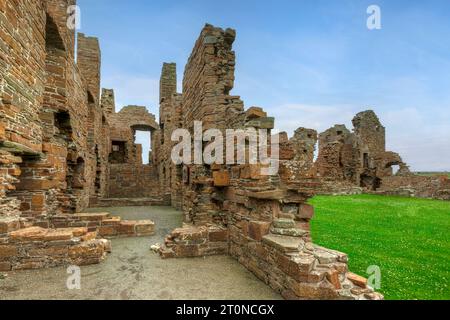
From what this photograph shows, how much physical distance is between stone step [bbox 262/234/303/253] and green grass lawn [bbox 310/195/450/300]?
1.61m

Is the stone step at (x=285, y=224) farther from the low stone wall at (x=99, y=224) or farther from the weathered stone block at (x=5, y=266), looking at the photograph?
the weathered stone block at (x=5, y=266)

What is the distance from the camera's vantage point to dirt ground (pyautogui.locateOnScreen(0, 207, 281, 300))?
455cm

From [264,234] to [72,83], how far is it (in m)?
9.81

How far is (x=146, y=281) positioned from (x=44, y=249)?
2.47 m

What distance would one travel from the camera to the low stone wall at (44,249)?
220 inches

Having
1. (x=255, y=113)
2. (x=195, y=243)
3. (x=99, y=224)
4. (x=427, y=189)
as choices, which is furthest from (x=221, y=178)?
(x=427, y=189)

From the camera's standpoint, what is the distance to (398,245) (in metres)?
7.30

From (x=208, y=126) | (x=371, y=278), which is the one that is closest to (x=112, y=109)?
(x=208, y=126)

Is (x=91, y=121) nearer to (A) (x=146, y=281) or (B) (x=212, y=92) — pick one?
(B) (x=212, y=92)

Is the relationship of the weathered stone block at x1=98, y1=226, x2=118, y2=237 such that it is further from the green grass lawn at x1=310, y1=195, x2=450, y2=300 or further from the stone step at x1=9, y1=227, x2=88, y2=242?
the green grass lawn at x1=310, y1=195, x2=450, y2=300

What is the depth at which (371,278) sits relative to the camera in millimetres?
4656

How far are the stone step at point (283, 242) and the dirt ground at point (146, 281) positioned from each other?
0.83 metres
